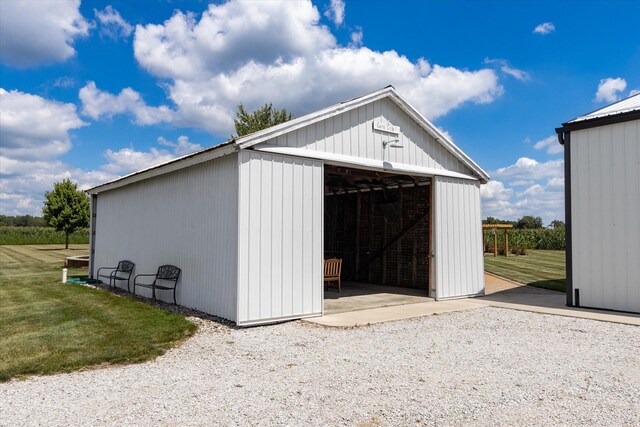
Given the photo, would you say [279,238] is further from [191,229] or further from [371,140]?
[371,140]

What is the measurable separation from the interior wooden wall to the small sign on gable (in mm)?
2906

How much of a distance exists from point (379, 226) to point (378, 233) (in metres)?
0.21

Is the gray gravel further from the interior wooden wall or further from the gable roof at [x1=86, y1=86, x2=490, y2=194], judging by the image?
the interior wooden wall

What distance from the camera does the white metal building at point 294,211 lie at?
7141 millimetres

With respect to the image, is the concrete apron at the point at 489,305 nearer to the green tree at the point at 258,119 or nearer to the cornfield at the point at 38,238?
the green tree at the point at 258,119

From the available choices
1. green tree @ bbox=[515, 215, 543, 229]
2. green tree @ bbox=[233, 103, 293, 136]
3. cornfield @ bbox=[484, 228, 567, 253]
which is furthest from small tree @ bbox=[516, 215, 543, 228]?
green tree @ bbox=[233, 103, 293, 136]

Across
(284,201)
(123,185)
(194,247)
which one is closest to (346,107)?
(284,201)

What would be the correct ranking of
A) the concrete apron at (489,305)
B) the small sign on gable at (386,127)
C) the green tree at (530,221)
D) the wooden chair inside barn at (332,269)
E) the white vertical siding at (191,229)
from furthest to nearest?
1. the green tree at (530,221)
2. the wooden chair inside barn at (332,269)
3. the small sign on gable at (386,127)
4. the concrete apron at (489,305)
5. the white vertical siding at (191,229)

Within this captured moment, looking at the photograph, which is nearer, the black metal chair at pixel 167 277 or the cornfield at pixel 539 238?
the black metal chair at pixel 167 277

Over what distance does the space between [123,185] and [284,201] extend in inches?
246

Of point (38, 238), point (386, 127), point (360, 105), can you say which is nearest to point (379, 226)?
point (386, 127)

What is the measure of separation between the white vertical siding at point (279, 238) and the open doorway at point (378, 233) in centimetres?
252

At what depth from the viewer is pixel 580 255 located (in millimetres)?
9078

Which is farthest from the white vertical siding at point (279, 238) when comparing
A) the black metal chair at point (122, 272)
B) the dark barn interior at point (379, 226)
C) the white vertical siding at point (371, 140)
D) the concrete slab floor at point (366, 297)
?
the black metal chair at point (122, 272)
